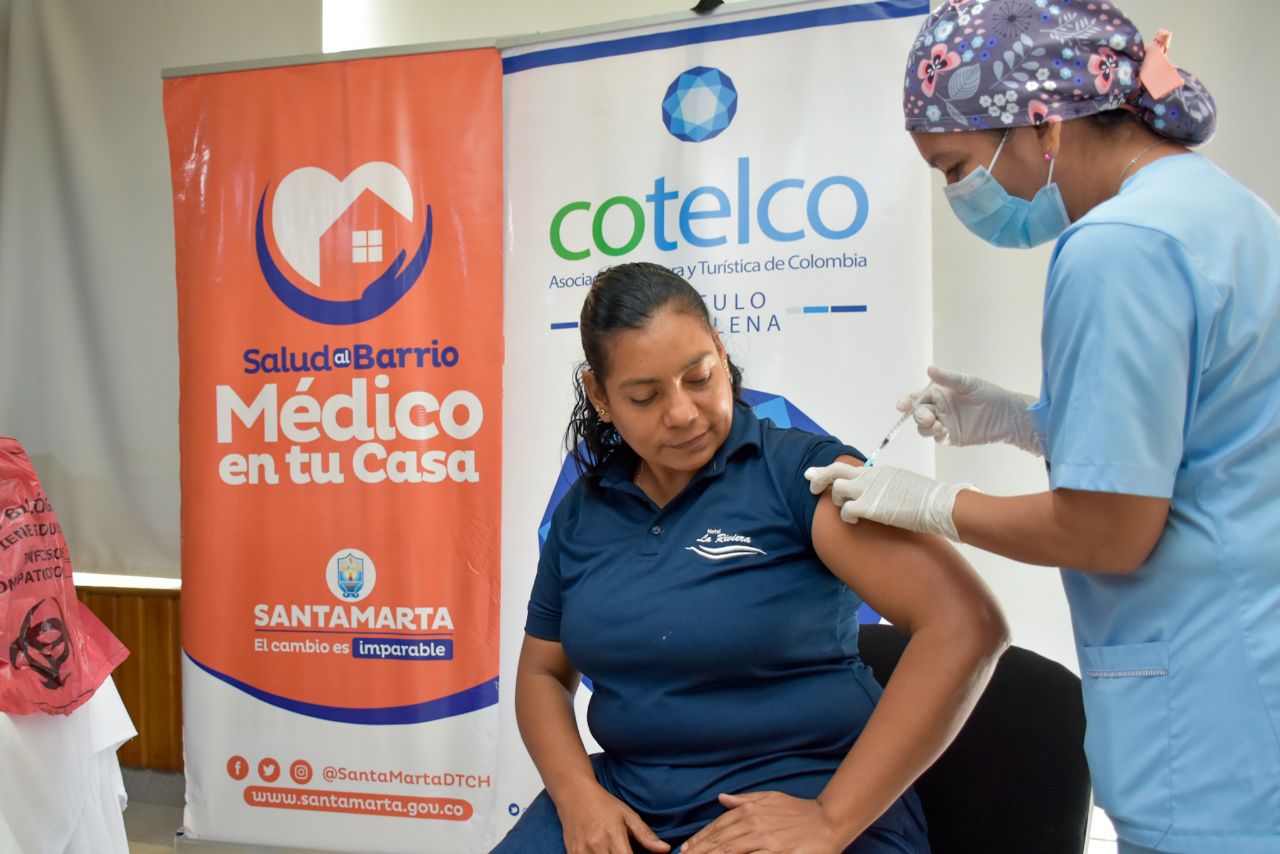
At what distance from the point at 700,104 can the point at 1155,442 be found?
6.16 feet

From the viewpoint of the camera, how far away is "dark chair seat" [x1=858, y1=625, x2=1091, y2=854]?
4.01ft

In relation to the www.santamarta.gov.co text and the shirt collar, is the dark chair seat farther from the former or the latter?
the www.santamarta.gov.co text

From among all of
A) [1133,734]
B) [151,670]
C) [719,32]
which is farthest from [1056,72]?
[151,670]

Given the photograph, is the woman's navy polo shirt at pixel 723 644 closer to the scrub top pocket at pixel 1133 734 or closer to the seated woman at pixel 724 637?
the seated woman at pixel 724 637

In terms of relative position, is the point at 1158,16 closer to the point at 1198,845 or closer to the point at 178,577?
the point at 1198,845

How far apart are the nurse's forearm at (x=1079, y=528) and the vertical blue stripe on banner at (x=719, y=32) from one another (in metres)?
Result: 1.76

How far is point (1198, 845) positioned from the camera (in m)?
0.98

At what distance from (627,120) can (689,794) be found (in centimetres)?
191

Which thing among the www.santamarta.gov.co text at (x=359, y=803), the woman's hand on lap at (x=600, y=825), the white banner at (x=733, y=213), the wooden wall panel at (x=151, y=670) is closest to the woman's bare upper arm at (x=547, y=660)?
the woman's hand on lap at (x=600, y=825)

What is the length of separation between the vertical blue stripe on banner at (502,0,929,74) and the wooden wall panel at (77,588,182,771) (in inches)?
85.1

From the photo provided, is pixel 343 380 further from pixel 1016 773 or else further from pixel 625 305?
pixel 1016 773

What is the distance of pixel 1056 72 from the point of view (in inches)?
42.3

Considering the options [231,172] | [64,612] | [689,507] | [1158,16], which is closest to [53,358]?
[231,172]

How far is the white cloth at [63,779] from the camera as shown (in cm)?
208
